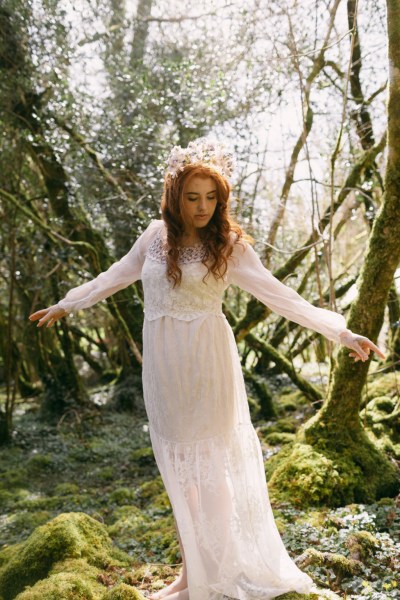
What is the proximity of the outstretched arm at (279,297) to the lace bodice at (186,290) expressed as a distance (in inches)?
4.7

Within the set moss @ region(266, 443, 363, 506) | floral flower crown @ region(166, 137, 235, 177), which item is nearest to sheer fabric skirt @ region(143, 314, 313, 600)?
floral flower crown @ region(166, 137, 235, 177)

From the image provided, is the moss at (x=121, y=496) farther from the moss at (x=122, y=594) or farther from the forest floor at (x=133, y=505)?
the moss at (x=122, y=594)

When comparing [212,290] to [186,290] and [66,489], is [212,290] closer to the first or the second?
[186,290]

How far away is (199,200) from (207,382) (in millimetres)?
923

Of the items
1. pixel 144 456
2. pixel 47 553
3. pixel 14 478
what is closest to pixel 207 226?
pixel 47 553

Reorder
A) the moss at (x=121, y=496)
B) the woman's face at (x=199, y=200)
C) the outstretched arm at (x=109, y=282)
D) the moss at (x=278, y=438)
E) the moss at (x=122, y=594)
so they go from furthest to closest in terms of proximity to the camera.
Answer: the moss at (x=278, y=438)
the moss at (x=121, y=496)
the outstretched arm at (x=109, y=282)
the woman's face at (x=199, y=200)
the moss at (x=122, y=594)

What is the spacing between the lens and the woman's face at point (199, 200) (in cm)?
292

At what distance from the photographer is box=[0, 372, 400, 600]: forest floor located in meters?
3.24

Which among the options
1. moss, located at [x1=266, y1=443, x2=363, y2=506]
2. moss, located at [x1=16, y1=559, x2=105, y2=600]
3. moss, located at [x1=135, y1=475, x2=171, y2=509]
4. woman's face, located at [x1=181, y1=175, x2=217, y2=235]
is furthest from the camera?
moss, located at [x1=135, y1=475, x2=171, y2=509]

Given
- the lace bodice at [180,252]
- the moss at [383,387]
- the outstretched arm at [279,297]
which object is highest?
the lace bodice at [180,252]

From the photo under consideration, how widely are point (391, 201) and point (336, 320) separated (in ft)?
4.45

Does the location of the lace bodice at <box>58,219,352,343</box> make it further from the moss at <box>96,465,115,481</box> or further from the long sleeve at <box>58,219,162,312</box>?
the moss at <box>96,465,115,481</box>

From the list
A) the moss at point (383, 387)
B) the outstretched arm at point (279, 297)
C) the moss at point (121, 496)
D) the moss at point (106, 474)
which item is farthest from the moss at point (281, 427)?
the outstretched arm at point (279, 297)

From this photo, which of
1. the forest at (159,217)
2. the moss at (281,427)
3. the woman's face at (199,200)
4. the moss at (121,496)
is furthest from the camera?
the moss at (281,427)
